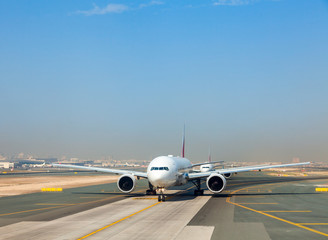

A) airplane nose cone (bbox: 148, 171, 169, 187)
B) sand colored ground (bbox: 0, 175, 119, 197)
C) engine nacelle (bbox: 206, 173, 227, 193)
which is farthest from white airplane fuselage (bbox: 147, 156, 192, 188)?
sand colored ground (bbox: 0, 175, 119, 197)

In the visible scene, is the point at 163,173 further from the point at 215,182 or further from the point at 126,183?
the point at 215,182

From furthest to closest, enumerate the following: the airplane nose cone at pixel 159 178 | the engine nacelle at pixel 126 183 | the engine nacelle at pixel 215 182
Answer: the engine nacelle at pixel 126 183 < the engine nacelle at pixel 215 182 < the airplane nose cone at pixel 159 178

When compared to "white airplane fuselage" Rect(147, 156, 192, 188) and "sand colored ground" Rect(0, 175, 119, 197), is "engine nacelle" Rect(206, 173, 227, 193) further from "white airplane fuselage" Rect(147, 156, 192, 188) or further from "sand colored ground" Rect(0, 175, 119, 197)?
"sand colored ground" Rect(0, 175, 119, 197)

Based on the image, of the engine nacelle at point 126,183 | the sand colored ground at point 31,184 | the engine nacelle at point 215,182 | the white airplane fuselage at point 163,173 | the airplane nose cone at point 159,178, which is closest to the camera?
Answer: the airplane nose cone at point 159,178

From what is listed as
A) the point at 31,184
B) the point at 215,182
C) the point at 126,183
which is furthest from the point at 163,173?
the point at 31,184

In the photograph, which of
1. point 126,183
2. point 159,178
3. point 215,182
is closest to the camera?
point 159,178

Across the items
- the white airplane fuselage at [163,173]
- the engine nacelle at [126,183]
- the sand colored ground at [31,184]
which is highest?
the white airplane fuselage at [163,173]

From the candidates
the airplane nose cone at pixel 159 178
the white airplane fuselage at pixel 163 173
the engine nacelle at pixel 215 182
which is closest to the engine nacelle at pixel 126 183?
the white airplane fuselage at pixel 163 173

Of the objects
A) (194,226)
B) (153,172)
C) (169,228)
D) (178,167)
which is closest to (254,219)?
(194,226)

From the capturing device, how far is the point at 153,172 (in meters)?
32.1

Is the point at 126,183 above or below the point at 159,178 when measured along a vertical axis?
below

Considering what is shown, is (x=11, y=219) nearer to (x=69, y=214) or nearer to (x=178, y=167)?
(x=69, y=214)

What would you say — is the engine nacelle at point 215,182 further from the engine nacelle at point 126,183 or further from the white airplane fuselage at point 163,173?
the engine nacelle at point 126,183

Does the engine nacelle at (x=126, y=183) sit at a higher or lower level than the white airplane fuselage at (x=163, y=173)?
lower
